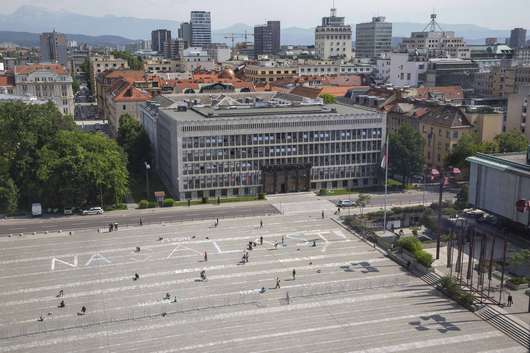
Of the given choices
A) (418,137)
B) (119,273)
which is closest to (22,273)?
(119,273)

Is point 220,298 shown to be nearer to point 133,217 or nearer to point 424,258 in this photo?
point 424,258

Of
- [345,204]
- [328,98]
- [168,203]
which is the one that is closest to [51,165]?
[168,203]

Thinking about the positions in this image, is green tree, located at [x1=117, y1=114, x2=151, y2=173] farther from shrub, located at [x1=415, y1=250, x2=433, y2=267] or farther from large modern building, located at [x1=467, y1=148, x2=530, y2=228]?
shrub, located at [x1=415, y1=250, x2=433, y2=267]

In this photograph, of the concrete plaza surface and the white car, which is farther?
the white car

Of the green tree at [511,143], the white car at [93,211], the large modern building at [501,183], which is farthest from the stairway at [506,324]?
the white car at [93,211]

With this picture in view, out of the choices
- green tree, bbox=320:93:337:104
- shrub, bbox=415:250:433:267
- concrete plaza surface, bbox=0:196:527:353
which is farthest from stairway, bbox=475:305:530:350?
green tree, bbox=320:93:337:104

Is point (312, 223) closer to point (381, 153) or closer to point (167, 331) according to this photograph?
point (381, 153)

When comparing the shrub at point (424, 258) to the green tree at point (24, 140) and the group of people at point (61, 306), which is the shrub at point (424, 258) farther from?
the green tree at point (24, 140)
